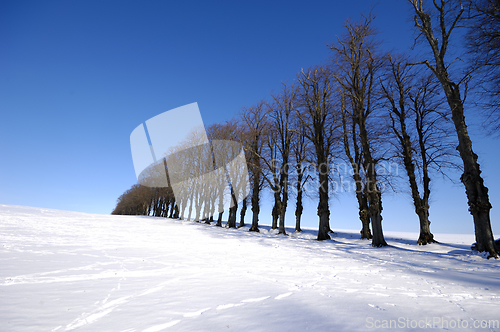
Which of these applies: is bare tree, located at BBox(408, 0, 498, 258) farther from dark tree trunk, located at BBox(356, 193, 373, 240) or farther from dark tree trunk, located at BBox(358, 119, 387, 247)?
dark tree trunk, located at BBox(356, 193, 373, 240)

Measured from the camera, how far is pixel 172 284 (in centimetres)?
429

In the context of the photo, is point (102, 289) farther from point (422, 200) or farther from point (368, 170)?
point (422, 200)

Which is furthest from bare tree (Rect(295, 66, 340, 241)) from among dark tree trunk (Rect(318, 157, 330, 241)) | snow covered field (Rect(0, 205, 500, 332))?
snow covered field (Rect(0, 205, 500, 332))

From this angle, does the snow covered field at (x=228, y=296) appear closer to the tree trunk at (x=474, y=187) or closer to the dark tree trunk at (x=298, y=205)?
the tree trunk at (x=474, y=187)

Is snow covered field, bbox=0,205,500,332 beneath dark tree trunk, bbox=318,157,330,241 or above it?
beneath

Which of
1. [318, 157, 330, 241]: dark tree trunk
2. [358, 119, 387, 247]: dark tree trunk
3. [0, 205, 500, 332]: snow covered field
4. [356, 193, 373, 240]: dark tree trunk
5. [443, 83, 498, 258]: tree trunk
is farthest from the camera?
[356, 193, 373, 240]: dark tree trunk

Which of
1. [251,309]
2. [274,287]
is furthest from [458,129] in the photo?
[251,309]

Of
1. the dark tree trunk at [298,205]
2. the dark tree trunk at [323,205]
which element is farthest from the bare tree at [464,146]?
the dark tree trunk at [298,205]

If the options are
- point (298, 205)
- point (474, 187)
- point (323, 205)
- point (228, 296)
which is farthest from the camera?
point (298, 205)

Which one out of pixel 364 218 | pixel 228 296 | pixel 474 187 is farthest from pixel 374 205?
pixel 228 296

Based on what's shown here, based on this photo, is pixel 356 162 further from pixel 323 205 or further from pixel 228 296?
pixel 228 296

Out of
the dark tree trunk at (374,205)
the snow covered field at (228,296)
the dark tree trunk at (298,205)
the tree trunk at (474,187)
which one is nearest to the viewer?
the snow covered field at (228,296)

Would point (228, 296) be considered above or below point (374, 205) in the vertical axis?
below

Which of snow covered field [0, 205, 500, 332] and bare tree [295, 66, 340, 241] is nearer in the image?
snow covered field [0, 205, 500, 332]
